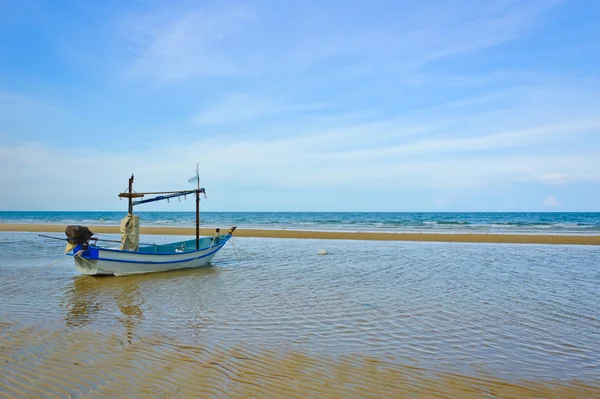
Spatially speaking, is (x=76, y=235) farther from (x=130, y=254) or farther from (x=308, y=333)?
(x=308, y=333)

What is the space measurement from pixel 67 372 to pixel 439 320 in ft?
21.1

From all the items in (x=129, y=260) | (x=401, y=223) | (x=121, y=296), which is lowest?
(x=121, y=296)

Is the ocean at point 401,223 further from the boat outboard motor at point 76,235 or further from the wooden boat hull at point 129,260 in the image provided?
the boat outboard motor at point 76,235

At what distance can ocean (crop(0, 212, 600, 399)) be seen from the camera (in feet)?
17.5

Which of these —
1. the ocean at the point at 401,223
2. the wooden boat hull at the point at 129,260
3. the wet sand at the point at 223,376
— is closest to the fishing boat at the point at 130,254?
the wooden boat hull at the point at 129,260

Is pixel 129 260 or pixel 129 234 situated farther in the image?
pixel 129 234

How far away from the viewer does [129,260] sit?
576 inches

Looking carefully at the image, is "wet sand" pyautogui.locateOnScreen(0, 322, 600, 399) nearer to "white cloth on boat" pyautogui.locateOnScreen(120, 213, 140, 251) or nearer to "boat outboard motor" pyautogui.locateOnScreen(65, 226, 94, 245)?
"boat outboard motor" pyautogui.locateOnScreen(65, 226, 94, 245)

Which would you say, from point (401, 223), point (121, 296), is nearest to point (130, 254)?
point (121, 296)

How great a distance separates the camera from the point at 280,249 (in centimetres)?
2314

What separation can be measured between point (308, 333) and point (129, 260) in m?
9.19

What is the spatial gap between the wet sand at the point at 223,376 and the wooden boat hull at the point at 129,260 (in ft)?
23.6

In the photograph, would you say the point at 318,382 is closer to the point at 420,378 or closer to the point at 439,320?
the point at 420,378

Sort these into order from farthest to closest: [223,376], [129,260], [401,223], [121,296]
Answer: [401,223]
[129,260]
[121,296]
[223,376]
